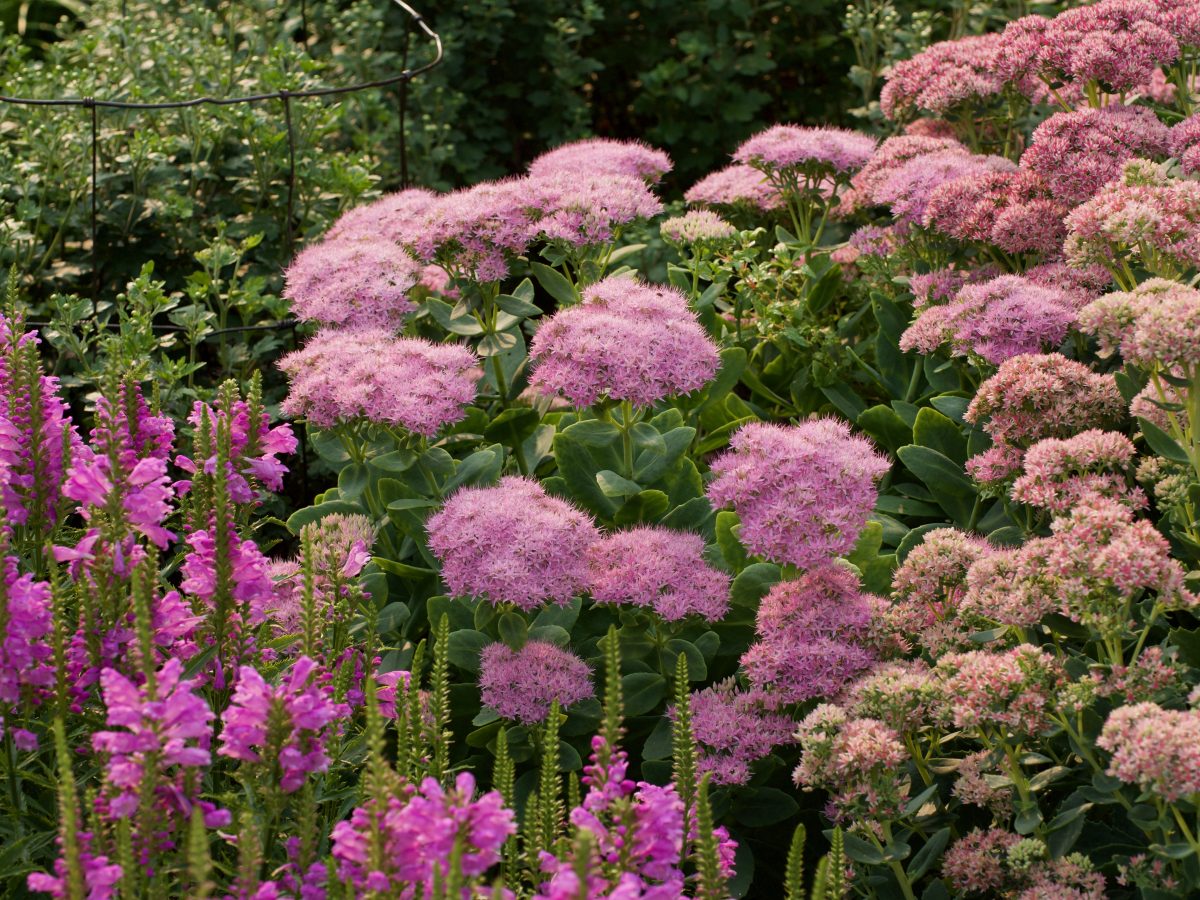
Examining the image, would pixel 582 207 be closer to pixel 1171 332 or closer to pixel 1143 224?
pixel 1143 224

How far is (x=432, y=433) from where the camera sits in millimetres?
2721

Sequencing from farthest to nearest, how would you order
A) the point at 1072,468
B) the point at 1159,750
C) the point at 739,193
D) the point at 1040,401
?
the point at 739,193, the point at 1040,401, the point at 1072,468, the point at 1159,750

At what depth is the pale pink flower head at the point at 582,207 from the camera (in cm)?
317

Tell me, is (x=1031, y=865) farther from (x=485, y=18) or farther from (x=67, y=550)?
(x=485, y=18)

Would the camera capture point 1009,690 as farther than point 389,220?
No

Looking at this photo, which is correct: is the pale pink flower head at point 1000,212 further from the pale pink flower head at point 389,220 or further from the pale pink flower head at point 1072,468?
the pale pink flower head at point 389,220

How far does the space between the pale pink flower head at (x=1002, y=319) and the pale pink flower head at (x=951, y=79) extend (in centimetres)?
85

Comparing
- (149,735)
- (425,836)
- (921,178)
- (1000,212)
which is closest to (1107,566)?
(425,836)

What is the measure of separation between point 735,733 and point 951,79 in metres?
2.05

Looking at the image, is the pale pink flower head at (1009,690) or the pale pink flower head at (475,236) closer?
the pale pink flower head at (1009,690)

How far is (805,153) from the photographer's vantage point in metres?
3.57

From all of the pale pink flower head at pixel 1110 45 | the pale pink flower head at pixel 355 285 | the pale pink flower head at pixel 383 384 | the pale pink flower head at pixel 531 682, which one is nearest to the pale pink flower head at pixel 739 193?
the pale pink flower head at pixel 1110 45

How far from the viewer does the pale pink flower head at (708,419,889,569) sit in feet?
8.18

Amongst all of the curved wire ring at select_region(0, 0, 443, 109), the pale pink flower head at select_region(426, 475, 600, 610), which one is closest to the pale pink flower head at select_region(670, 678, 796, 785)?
the pale pink flower head at select_region(426, 475, 600, 610)
